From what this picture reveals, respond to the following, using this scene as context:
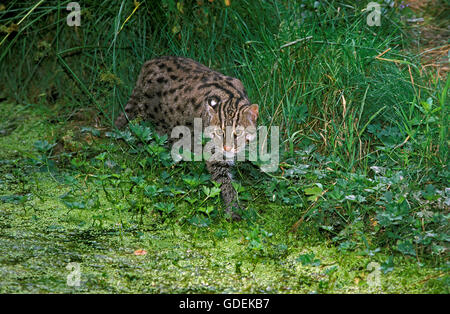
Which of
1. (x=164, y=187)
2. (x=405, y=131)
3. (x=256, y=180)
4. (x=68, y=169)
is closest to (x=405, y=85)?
(x=405, y=131)

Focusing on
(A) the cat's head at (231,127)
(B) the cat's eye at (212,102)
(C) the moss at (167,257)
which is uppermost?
(B) the cat's eye at (212,102)

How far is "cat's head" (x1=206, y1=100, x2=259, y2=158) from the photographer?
4.37 meters

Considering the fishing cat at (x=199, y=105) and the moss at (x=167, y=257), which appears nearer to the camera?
the moss at (x=167, y=257)

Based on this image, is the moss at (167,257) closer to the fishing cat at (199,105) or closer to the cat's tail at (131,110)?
the fishing cat at (199,105)

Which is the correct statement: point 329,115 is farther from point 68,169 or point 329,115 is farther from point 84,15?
point 84,15

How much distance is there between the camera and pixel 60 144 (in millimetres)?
5473

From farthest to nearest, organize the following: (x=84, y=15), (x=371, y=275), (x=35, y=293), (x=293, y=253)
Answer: (x=84, y=15) → (x=293, y=253) → (x=371, y=275) → (x=35, y=293)

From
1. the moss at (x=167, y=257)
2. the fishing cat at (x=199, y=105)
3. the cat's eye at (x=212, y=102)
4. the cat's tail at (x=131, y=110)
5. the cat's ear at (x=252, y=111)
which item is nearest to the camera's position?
the moss at (x=167, y=257)

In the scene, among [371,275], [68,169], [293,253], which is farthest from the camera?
[68,169]

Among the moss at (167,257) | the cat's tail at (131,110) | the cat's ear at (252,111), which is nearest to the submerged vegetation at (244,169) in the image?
the moss at (167,257)

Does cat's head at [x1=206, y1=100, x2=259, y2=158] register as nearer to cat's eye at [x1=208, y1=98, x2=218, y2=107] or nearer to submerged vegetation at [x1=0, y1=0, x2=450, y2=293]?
cat's eye at [x1=208, y1=98, x2=218, y2=107]

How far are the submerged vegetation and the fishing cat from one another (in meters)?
0.18

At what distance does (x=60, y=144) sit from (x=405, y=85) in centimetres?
323

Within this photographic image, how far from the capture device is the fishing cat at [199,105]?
14.4 ft
